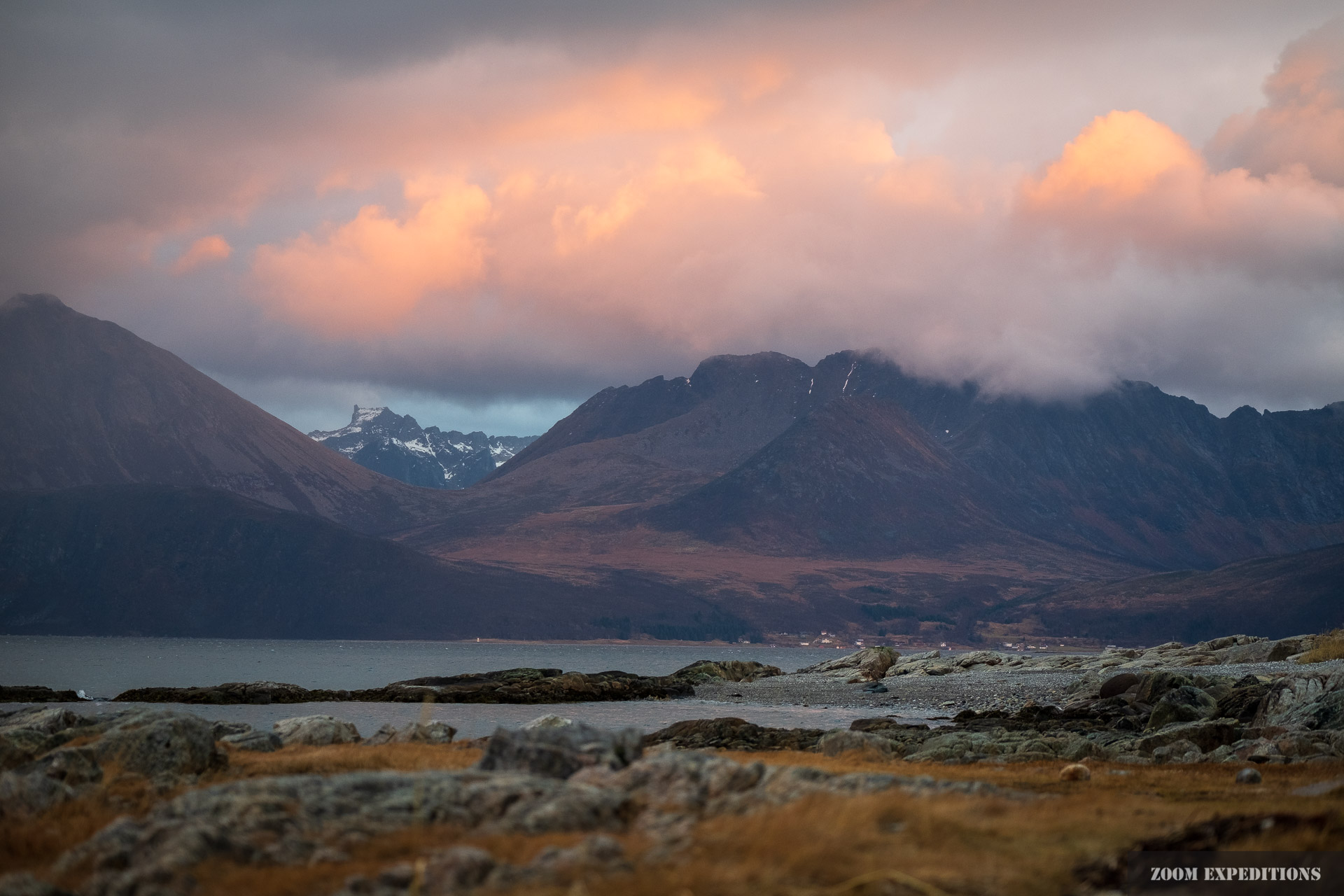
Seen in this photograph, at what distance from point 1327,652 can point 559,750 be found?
62.2 m

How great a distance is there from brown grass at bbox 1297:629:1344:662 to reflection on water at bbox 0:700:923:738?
80.2ft

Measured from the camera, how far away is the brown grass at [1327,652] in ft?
208

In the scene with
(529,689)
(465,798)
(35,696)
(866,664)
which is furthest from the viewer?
(866,664)

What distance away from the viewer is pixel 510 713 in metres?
71.2

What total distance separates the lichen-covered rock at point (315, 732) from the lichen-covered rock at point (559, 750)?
56.6 ft

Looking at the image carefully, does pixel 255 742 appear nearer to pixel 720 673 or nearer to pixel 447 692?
pixel 447 692

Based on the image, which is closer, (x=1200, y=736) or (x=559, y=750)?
(x=559, y=750)

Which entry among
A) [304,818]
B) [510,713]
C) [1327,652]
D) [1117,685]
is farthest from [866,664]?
[304,818]

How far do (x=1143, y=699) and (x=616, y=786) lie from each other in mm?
44691

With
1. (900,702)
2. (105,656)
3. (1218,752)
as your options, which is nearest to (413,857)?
(1218,752)

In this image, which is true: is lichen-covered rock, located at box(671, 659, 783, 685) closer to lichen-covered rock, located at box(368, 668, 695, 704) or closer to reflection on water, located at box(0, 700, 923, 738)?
lichen-covered rock, located at box(368, 668, 695, 704)

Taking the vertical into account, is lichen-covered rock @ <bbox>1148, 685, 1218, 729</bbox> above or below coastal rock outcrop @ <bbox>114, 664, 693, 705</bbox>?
above

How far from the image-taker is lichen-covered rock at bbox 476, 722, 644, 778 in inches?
680

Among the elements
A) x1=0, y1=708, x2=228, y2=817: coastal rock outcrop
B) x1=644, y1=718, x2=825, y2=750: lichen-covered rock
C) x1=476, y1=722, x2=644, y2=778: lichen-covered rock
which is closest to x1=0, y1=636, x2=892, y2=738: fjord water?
x1=0, y1=708, x2=228, y2=817: coastal rock outcrop
